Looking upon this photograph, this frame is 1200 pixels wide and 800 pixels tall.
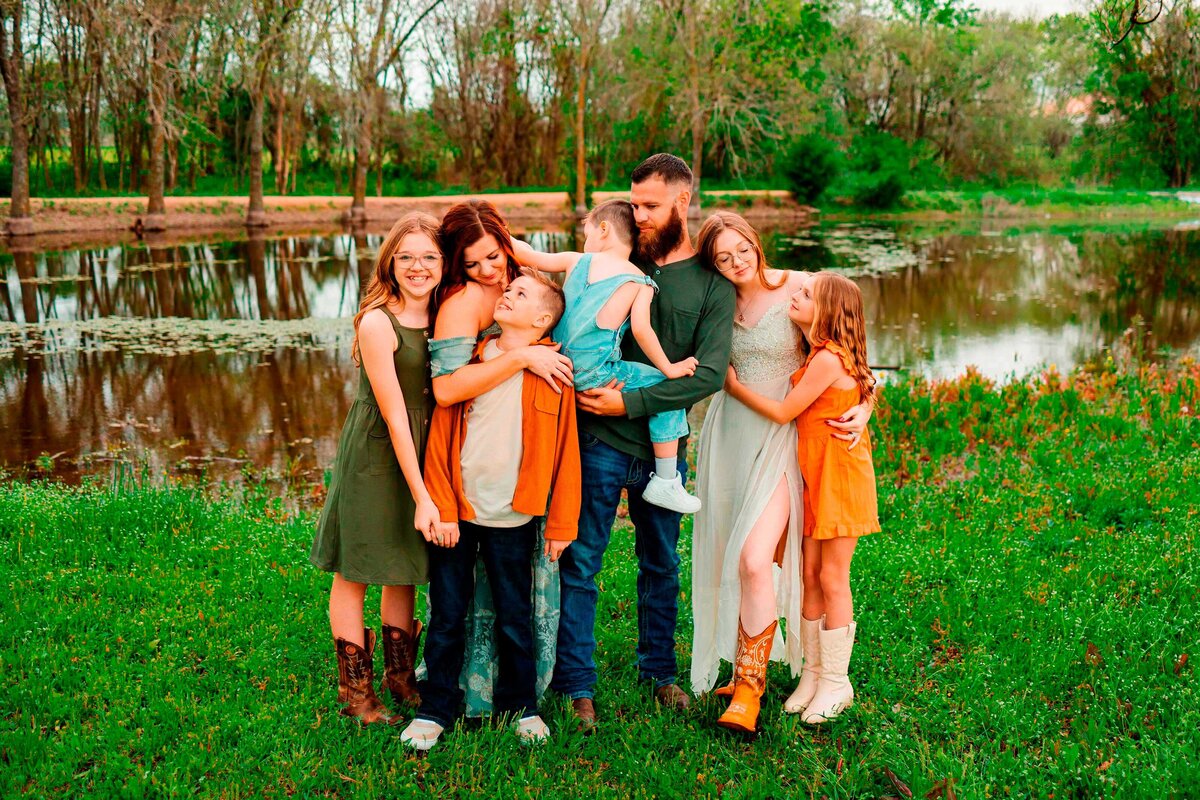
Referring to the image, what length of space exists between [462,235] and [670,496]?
1122mm

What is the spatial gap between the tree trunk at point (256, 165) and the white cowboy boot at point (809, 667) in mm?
28186

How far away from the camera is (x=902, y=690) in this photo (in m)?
3.71

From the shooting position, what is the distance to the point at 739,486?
3633mm

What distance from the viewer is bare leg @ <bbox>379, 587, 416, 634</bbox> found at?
139 inches

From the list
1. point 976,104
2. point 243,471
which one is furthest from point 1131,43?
point 243,471

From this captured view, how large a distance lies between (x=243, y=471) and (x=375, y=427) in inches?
189

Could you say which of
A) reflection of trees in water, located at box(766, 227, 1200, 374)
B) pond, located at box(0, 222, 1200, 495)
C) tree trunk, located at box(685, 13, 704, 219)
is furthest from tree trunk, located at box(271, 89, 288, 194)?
reflection of trees in water, located at box(766, 227, 1200, 374)

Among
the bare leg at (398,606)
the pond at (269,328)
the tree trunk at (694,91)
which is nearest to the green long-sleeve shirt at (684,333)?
the bare leg at (398,606)

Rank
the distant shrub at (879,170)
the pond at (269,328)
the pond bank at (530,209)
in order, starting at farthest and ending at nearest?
the distant shrub at (879,170)
the pond bank at (530,209)
the pond at (269,328)

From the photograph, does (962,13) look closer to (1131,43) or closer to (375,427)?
(1131,43)

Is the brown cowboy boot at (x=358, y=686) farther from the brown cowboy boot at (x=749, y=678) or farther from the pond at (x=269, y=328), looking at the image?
the pond at (x=269, y=328)

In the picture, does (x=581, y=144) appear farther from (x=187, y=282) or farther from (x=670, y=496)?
(x=670, y=496)

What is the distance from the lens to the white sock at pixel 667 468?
11.3ft

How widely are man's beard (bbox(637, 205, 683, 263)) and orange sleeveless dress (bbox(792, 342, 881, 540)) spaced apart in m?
0.63
